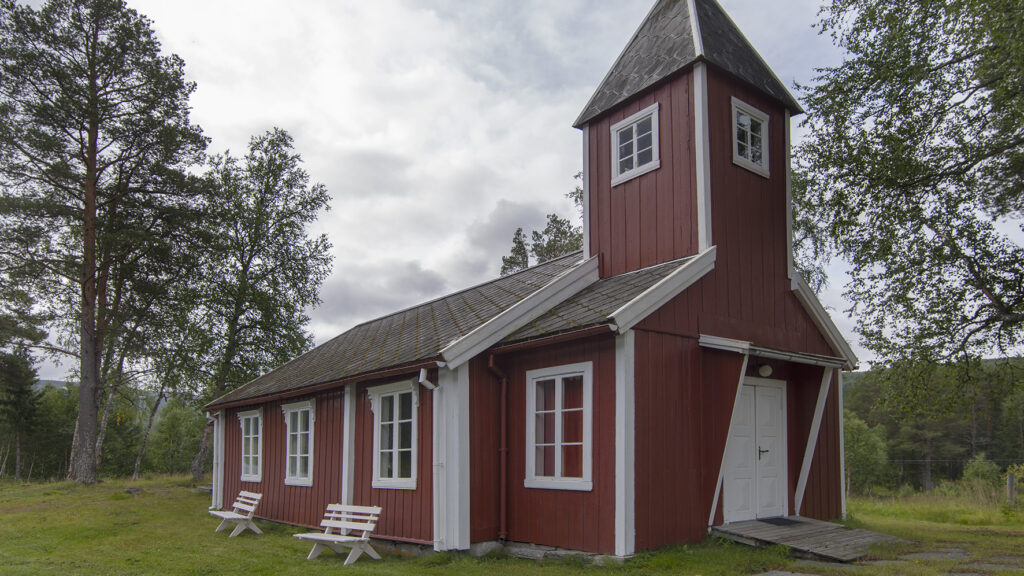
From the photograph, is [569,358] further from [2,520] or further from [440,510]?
[2,520]

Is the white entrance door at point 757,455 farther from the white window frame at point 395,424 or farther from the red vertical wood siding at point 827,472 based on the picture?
the white window frame at point 395,424

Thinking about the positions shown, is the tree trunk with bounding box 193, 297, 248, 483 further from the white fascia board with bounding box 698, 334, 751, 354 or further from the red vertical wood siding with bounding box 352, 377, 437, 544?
the white fascia board with bounding box 698, 334, 751, 354

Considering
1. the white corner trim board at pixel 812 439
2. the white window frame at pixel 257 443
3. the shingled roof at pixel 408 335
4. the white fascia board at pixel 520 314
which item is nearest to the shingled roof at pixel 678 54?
the white fascia board at pixel 520 314

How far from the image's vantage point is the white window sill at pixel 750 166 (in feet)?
31.7

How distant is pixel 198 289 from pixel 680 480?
60.4 feet

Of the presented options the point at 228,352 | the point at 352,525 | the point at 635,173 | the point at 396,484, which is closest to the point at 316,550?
the point at 352,525

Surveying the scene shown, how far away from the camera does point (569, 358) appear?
8.34m

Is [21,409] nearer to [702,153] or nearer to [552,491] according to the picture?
[552,491]

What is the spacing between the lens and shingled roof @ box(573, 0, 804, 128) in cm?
970

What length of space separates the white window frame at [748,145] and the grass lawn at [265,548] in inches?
199

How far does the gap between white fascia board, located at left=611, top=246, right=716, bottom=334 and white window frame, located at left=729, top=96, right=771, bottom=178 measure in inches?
65.3

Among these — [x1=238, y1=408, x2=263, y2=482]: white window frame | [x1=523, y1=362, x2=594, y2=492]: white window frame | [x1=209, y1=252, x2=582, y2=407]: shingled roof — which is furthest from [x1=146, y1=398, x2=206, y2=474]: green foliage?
[x1=523, y1=362, x2=594, y2=492]: white window frame

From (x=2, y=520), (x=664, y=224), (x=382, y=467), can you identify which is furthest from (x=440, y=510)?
(x=2, y=520)

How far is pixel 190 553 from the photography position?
9742 millimetres
